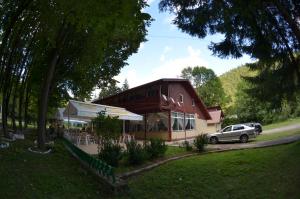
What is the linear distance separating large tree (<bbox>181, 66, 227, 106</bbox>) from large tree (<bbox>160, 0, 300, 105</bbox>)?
231 ft

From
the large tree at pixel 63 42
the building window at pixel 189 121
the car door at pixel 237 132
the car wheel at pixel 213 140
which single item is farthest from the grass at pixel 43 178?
the building window at pixel 189 121

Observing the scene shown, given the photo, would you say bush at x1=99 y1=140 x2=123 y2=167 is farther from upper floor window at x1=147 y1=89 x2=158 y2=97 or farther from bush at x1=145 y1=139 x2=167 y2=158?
upper floor window at x1=147 y1=89 x2=158 y2=97

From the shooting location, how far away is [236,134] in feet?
102

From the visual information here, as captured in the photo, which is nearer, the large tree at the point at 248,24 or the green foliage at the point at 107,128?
the large tree at the point at 248,24

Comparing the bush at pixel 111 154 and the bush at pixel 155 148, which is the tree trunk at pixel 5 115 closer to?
the bush at pixel 111 154

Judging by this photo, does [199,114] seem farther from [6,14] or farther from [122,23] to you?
[122,23]

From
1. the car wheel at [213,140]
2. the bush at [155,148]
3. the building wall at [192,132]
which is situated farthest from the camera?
the building wall at [192,132]

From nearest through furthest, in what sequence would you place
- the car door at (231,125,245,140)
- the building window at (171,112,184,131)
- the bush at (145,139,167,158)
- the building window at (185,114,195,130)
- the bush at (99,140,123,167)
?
1. the bush at (99,140,123,167)
2. the bush at (145,139,167,158)
3. the car door at (231,125,245,140)
4. the building window at (171,112,184,131)
5. the building window at (185,114,195,130)

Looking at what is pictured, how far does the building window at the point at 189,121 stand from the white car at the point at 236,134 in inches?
337

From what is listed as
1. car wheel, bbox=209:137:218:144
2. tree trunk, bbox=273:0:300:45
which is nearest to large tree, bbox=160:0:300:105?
tree trunk, bbox=273:0:300:45

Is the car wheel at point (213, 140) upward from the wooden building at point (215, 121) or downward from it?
downward

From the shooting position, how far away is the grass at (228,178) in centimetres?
1335

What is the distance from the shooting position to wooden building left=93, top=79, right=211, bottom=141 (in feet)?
119

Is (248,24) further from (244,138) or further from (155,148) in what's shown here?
(244,138)
